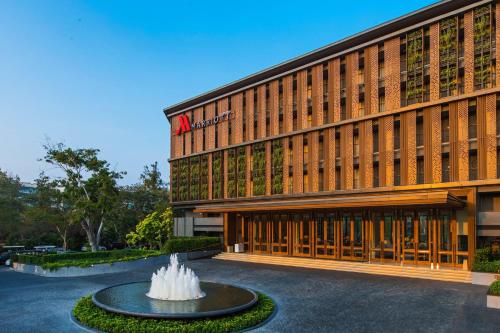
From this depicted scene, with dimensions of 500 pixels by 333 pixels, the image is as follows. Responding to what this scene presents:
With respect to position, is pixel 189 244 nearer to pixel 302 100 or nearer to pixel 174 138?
pixel 302 100

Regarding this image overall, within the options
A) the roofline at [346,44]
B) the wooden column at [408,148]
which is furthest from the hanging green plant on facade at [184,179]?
the wooden column at [408,148]

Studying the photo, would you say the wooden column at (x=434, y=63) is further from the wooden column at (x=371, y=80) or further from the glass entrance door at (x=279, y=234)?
the glass entrance door at (x=279, y=234)

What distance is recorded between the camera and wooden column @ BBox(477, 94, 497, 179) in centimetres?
2547

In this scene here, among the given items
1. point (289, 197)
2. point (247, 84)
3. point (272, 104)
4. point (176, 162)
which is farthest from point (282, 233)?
point (176, 162)

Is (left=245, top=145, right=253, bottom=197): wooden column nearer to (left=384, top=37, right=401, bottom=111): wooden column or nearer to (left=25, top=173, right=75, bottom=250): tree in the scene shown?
(left=384, top=37, right=401, bottom=111): wooden column

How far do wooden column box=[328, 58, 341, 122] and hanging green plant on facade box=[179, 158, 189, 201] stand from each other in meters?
20.4

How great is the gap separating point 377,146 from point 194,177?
2281cm

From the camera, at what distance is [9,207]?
4928 cm

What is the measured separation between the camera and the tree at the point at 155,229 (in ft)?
152

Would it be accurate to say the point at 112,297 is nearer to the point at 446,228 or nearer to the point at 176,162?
the point at 446,228

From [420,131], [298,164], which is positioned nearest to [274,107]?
[298,164]

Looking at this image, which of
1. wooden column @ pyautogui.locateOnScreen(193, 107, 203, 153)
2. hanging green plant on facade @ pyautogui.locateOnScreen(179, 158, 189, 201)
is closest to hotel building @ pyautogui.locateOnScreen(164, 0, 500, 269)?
wooden column @ pyautogui.locateOnScreen(193, 107, 203, 153)

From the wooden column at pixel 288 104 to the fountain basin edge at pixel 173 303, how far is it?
67.3 ft

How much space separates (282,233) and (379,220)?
30.6ft
